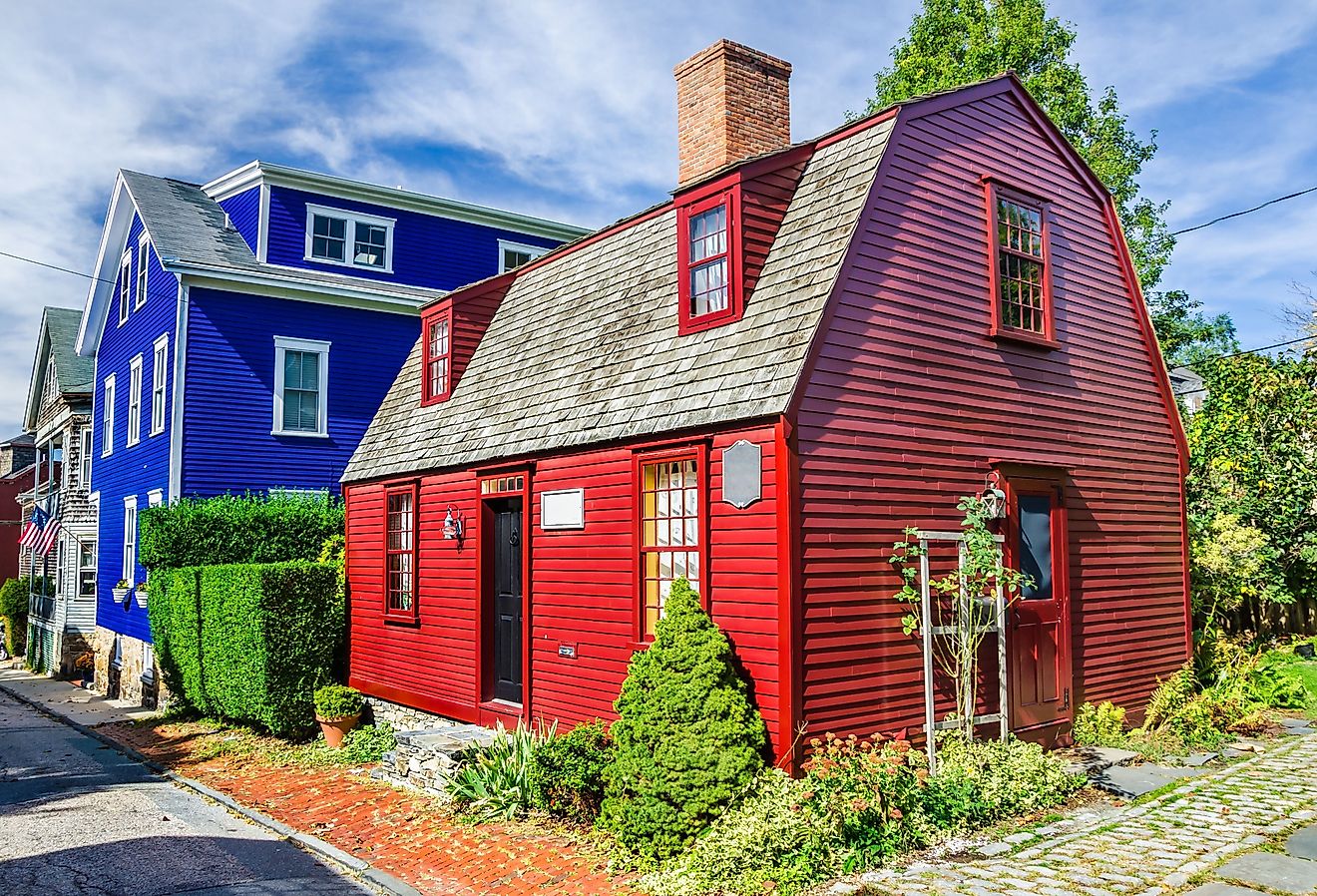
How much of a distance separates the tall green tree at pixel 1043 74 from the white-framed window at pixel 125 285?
20.3 meters

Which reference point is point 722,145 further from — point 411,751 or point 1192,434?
point 1192,434

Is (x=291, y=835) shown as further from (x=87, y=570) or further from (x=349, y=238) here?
(x=87, y=570)

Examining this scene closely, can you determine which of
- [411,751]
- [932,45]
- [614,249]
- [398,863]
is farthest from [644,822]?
[932,45]

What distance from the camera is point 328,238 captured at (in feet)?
74.0

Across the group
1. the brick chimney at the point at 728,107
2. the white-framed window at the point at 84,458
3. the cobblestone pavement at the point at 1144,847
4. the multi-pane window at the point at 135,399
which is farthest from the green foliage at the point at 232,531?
the cobblestone pavement at the point at 1144,847

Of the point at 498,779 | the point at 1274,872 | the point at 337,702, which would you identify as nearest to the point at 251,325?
the point at 337,702

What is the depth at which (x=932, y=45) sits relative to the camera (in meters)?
27.4

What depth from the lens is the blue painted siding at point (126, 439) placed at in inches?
819

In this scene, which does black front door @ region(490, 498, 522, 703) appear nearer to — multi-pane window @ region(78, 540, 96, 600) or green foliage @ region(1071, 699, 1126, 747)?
green foliage @ region(1071, 699, 1126, 747)

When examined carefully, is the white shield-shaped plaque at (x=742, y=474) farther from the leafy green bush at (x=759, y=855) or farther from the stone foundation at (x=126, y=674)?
the stone foundation at (x=126, y=674)

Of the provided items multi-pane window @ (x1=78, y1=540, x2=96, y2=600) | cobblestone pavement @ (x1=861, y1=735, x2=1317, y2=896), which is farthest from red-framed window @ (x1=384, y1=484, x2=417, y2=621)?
multi-pane window @ (x1=78, y1=540, x2=96, y2=600)

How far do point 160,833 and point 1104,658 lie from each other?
1039cm

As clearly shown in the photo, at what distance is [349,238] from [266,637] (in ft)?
37.5

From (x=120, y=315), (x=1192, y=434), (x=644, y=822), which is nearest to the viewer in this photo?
(x=644, y=822)
